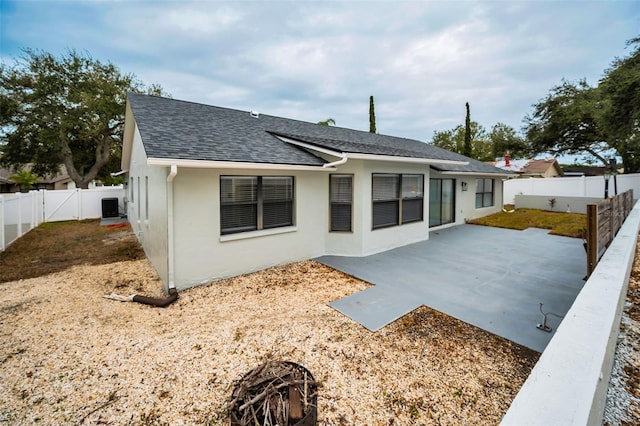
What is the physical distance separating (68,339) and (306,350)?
3.43 meters

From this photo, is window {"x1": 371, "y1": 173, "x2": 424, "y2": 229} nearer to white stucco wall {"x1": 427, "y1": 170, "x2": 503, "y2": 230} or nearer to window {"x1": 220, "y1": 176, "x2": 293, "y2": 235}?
white stucco wall {"x1": 427, "y1": 170, "x2": 503, "y2": 230}

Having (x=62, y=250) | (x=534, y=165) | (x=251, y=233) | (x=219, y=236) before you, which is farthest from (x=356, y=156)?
(x=534, y=165)

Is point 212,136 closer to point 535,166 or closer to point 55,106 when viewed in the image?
point 55,106

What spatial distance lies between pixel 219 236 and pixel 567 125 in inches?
1249

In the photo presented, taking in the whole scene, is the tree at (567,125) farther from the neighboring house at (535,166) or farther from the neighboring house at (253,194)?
the neighboring house at (253,194)

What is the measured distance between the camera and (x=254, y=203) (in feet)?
21.4

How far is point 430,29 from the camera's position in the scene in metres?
9.31

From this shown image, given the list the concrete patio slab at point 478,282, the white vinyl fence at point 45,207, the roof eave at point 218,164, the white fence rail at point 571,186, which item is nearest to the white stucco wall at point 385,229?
the concrete patio slab at point 478,282

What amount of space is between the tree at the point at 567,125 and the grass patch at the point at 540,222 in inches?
592

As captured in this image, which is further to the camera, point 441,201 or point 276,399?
point 441,201

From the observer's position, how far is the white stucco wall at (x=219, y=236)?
5488 millimetres

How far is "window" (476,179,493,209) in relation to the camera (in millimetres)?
14402

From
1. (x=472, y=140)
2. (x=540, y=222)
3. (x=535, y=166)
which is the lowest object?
(x=540, y=222)

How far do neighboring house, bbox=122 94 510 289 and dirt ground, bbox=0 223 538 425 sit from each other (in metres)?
1.06
